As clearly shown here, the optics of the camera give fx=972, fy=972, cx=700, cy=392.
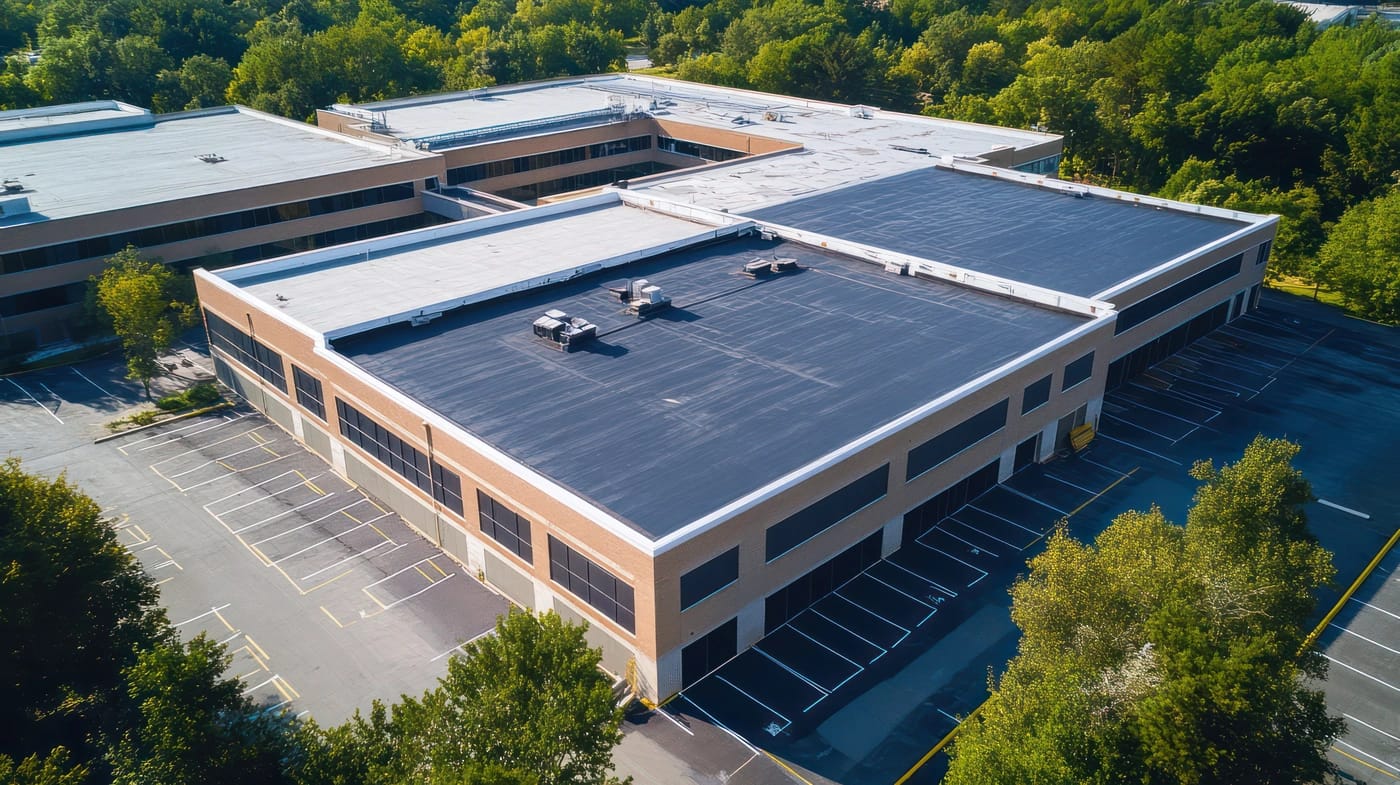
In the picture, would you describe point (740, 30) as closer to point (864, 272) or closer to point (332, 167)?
point (332, 167)

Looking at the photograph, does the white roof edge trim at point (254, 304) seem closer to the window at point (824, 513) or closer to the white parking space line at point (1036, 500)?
the window at point (824, 513)

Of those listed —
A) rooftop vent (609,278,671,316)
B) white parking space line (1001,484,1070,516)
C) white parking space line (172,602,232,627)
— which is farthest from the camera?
rooftop vent (609,278,671,316)

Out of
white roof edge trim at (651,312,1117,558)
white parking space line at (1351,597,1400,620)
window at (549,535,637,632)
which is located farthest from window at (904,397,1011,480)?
white parking space line at (1351,597,1400,620)

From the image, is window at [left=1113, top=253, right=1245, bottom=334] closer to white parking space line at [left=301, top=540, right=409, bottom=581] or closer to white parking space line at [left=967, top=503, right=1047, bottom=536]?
white parking space line at [left=967, top=503, right=1047, bottom=536]

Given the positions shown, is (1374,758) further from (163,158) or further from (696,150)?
(163,158)

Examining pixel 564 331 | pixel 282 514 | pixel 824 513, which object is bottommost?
pixel 282 514

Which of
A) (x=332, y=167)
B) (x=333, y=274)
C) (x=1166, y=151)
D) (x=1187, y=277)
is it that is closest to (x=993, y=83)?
(x=1166, y=151)

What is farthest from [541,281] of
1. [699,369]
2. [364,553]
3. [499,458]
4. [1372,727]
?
[1372,727]
